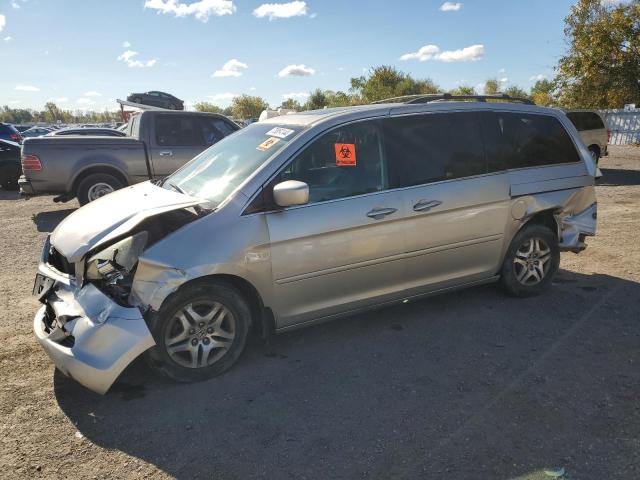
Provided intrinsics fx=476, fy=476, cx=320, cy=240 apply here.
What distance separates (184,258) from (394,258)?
1637 mm

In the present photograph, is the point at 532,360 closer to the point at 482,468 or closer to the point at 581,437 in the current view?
the point at 581,437

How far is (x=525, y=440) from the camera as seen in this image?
267 centimetres

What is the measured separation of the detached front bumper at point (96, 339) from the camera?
2889 mm

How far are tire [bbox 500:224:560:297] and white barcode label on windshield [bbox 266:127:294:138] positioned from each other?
2.35 m

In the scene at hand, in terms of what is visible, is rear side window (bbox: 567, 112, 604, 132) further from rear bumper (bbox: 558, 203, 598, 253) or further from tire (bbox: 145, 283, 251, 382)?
tire (bbox: 145, 283, 251, 382)

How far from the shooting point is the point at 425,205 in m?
3.86

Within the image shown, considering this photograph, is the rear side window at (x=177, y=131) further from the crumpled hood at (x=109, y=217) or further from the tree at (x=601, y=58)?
the tree at (x=601, y=58)

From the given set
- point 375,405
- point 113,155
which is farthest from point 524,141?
point 113,155

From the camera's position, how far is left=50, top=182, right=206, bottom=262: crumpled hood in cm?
313

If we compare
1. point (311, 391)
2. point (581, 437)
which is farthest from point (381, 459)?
point (581, 437)

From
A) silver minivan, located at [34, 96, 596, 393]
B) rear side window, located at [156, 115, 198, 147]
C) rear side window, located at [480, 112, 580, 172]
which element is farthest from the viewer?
rear side window, located at [156, 115, 198, 147]

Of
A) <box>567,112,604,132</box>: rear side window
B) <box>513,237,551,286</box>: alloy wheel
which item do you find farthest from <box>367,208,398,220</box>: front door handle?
<box>567,112,604,132</box>: rear side window

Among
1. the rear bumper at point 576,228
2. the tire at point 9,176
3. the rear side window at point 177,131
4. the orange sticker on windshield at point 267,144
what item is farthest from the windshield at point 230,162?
the tire at point 9,176

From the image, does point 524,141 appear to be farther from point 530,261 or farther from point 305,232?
point 305,232
